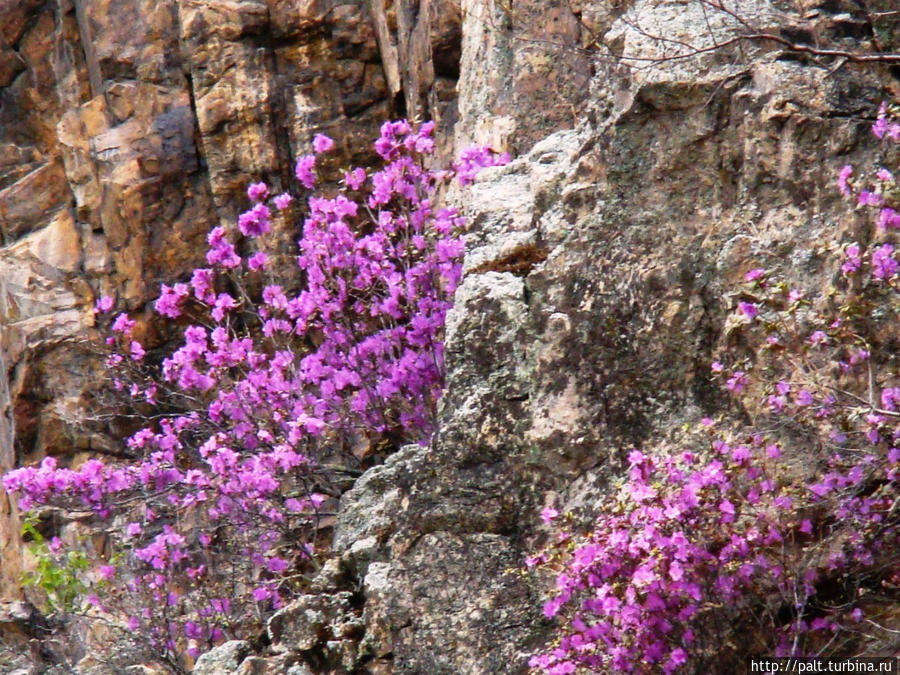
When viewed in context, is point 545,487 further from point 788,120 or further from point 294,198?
point 294,198

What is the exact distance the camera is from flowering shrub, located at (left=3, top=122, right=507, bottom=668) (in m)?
7.47

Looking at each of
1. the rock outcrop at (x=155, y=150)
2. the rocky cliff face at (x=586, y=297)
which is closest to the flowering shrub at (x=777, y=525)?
the rocky cliff face at (x=586, y=297)

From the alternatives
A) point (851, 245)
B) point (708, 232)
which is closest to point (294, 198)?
point (708, 232)

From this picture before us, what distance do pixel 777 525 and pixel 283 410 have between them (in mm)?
4090

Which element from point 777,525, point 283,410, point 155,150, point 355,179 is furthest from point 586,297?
point 155,150

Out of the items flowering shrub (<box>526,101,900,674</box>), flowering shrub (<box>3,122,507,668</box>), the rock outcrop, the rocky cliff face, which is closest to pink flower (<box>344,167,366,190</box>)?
flowering shrub (<box>3,122,507,668</box>)

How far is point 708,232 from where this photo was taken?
199 inches

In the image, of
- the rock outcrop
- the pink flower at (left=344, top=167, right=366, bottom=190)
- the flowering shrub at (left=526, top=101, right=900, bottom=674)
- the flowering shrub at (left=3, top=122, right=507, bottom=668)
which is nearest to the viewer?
the flowering shrub at (left=526, top=101, right=900, bottom=674)

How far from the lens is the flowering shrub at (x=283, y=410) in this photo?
747 cm

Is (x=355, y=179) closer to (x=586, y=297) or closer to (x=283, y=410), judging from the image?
(x=283, y=410)

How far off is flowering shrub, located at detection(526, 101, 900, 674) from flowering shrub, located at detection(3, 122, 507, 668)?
2763 millimetres

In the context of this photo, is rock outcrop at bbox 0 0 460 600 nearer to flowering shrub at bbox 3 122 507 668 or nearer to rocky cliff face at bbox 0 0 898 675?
flowering shrub at bbox 3 122 507 668

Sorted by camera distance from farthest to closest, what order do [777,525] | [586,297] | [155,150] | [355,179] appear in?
[155,150] < [355,179] < [586,297] < [777,525]

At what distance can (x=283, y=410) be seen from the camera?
788cm
